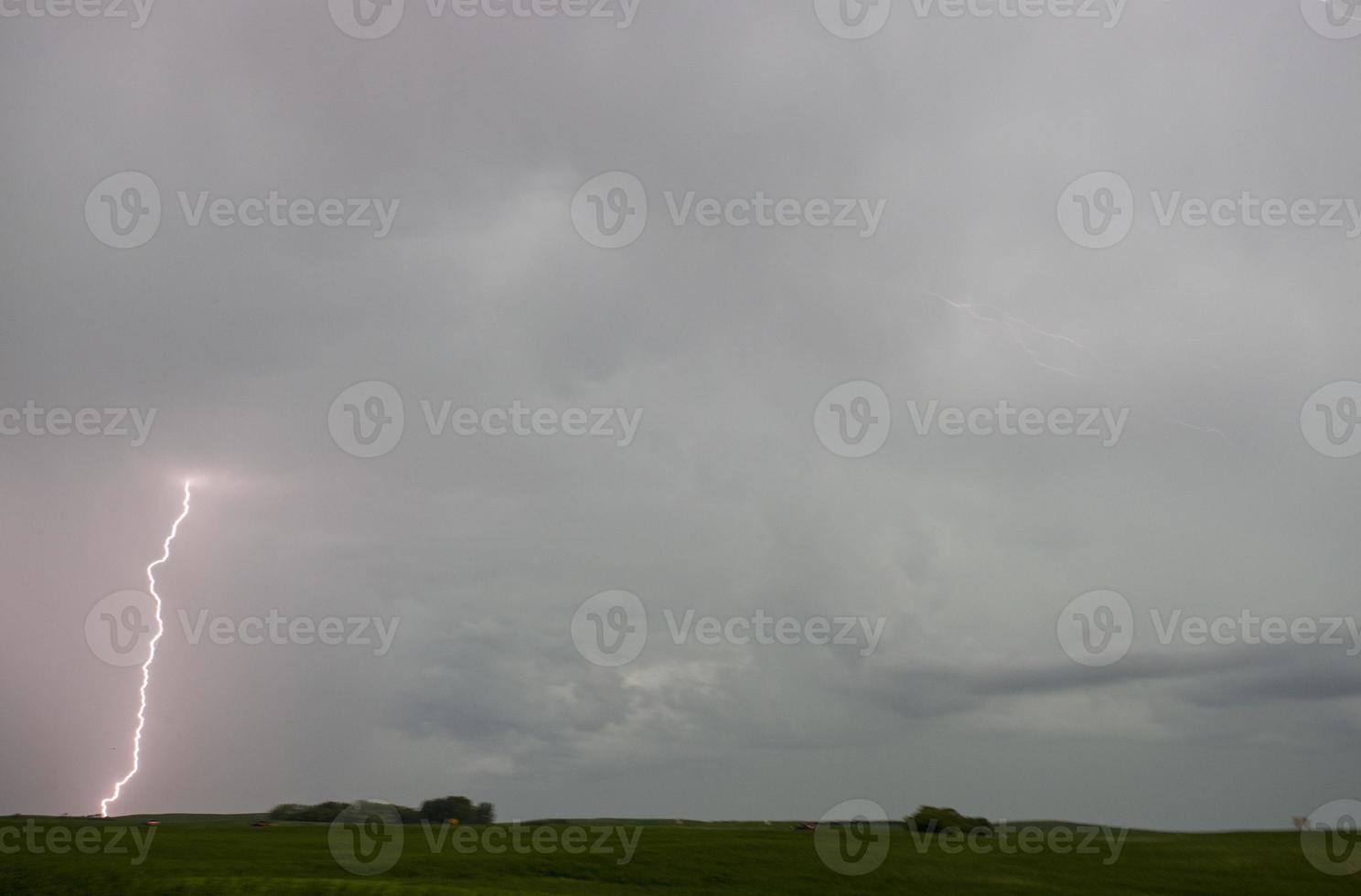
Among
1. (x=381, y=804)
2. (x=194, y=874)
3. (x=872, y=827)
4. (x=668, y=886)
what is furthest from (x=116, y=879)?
(x=381, y=804)

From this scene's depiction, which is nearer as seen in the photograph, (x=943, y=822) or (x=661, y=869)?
(x=661, y=869)

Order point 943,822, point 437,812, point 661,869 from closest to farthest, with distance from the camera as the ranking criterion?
1. point 661,869
2. point 943,822
3. point 437,812

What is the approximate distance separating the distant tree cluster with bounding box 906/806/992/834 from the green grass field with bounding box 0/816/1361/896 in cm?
1615

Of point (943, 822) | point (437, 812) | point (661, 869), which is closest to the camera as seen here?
point (661, 869)

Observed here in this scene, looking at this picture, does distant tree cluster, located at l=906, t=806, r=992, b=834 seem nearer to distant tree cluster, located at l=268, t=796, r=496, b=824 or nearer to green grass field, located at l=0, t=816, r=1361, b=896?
green grass field, located at l=0, t=816, r=1361, b=896

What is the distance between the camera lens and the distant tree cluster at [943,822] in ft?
347

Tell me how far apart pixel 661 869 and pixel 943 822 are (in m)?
48.4

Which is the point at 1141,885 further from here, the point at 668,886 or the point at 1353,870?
the point at 668,886

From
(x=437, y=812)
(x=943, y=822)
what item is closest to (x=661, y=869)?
(x=943, y=822)

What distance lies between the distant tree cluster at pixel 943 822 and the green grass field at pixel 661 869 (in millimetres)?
16147

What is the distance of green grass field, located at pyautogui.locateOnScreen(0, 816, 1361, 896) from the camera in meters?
58.8

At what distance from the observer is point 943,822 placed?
10756 centimetres

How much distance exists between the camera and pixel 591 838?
85750 mm

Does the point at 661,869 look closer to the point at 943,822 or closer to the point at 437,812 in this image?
the point at 943,822
